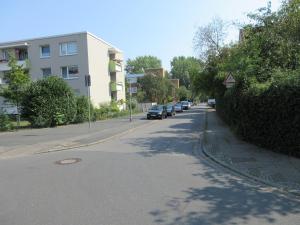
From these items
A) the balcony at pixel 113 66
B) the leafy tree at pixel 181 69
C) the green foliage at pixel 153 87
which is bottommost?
the green foliage at pixel 153 87

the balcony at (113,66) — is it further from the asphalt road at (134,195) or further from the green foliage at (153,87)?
the asphalt road at (134,195)

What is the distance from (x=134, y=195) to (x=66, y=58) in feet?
134

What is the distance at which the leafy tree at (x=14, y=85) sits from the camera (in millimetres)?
30156

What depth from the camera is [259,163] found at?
11133 mm

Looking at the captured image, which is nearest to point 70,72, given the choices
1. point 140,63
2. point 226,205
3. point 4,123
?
point 4,123

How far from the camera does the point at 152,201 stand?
739 cm

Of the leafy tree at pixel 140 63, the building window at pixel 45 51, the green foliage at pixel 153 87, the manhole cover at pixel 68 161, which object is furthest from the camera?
the leafy tree at pixel 140 63

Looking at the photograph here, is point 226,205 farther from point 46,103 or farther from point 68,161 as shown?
point 46,103

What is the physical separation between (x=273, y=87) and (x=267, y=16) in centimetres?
953

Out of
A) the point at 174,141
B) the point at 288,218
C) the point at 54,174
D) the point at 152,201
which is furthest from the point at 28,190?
the point at 174,141

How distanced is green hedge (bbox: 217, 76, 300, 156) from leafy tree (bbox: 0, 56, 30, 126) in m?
19.8

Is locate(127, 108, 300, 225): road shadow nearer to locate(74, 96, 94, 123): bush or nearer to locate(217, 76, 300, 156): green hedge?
locate(217, 76, 300, 156): green hedge

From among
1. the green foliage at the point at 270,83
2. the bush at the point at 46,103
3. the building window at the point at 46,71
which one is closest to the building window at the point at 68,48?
the building window at the point at 46,71

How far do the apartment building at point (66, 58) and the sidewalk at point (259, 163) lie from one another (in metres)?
32.6
